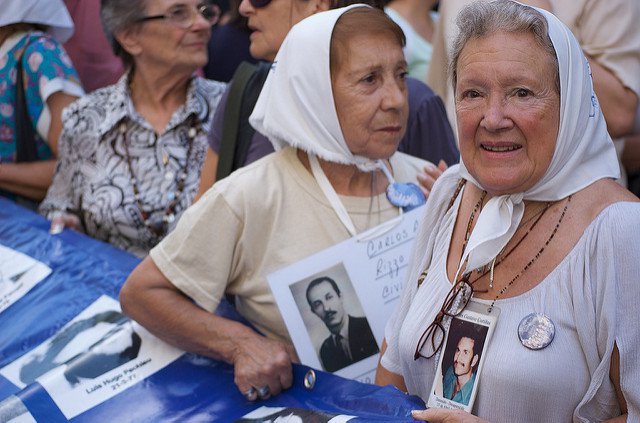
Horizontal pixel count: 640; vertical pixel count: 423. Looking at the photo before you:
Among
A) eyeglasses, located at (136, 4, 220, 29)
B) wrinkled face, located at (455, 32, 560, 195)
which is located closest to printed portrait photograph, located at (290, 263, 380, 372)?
wrinkled face, located at (455, 32, 560, 195)

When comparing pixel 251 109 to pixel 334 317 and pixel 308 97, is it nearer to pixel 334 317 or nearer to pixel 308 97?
pixel 308 97

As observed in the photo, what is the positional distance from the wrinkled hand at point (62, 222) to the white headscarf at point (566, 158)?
2.19 meters

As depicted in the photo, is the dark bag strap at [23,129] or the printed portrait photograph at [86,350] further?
the dark bag strap at [23,129]

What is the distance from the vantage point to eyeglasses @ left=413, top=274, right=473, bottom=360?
7.78 feet

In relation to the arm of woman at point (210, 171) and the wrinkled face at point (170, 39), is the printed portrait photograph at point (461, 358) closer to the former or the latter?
the arm of woman at point (210, 171)

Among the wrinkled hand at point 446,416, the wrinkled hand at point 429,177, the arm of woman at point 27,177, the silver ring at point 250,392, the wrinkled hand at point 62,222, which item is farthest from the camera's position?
the arm of woman at point 27,177

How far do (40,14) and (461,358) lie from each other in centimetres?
315

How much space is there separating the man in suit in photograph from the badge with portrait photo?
0.65 m

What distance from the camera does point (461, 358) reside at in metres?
2.32

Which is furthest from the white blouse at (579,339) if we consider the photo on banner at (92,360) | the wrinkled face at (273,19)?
the wrinkled face at (273,19)

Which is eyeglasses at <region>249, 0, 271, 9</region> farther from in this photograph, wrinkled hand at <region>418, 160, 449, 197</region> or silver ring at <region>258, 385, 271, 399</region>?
silver ring at <region>258, 385, 271, 399</region>

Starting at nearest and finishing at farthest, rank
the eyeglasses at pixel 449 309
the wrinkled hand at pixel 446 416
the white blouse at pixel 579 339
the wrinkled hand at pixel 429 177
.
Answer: the white blouse at pixel 579 339
the wrinkled hand at pixel 446 416
the eyeglasses at pixel 449 309
the wrinkled hand at pixel 429 177

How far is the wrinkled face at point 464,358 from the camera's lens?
2293 millimetres

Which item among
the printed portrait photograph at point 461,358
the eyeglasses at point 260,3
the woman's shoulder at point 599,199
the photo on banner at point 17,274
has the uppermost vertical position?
the eyeglasses at point 260,3
